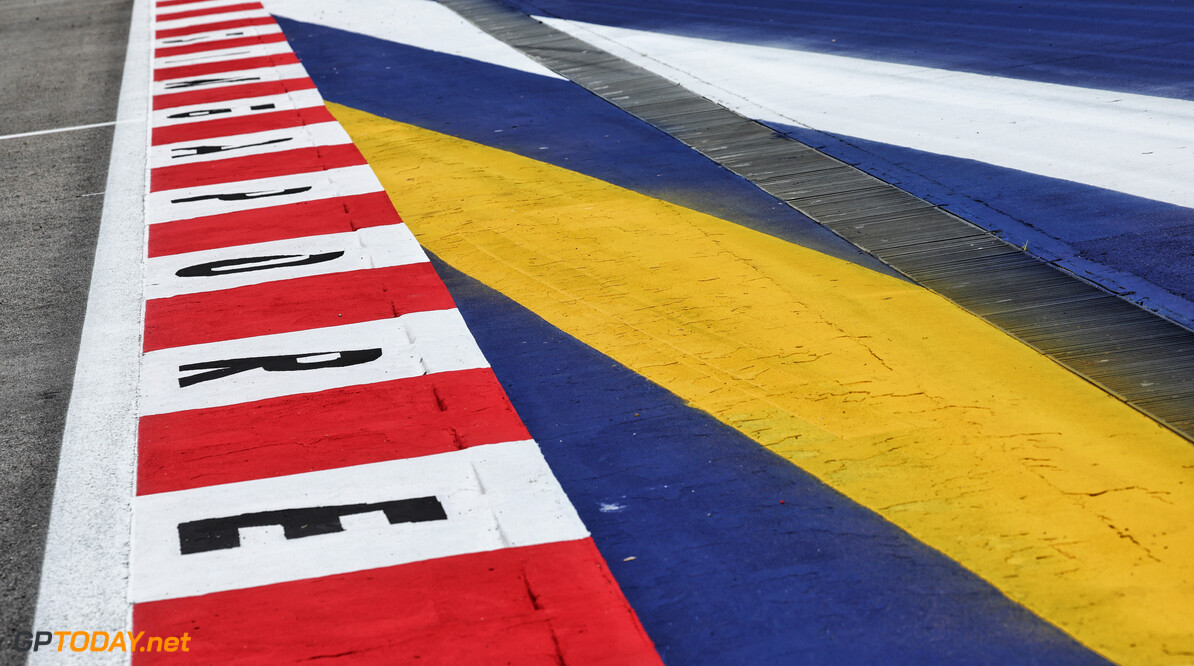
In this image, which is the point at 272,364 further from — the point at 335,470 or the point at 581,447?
the point at 581,447

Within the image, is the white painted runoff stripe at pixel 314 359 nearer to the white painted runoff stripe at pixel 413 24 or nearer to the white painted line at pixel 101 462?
the white painted line at pixel 101 462

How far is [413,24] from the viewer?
1172 cm

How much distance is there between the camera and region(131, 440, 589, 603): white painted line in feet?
10.5

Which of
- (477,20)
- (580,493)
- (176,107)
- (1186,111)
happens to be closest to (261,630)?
(580,493)

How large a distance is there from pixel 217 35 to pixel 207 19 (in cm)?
126

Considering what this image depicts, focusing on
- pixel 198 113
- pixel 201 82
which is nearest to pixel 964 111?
pixel 198 113

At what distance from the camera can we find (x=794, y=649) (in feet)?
9.12

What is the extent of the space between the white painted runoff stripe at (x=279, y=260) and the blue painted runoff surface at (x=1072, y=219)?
275cm

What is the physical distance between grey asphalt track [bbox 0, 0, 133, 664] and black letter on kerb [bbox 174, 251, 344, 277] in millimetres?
530

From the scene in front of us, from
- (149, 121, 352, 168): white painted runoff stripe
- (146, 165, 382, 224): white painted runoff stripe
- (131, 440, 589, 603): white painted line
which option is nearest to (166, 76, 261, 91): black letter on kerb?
(149, 121, 352, 168): white painted runoff stripe

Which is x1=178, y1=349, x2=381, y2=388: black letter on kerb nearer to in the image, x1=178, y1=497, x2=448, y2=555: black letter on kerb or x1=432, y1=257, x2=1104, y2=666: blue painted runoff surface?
x1=432, y1=257, x2=1104, y2=666: blue painted runoff surface

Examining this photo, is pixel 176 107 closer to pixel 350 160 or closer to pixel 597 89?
pixel 350 160

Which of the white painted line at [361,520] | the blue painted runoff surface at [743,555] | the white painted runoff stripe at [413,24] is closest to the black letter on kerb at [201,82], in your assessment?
the white painted runoff stripe at [413,24]

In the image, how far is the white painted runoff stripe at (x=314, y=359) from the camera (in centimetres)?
429
